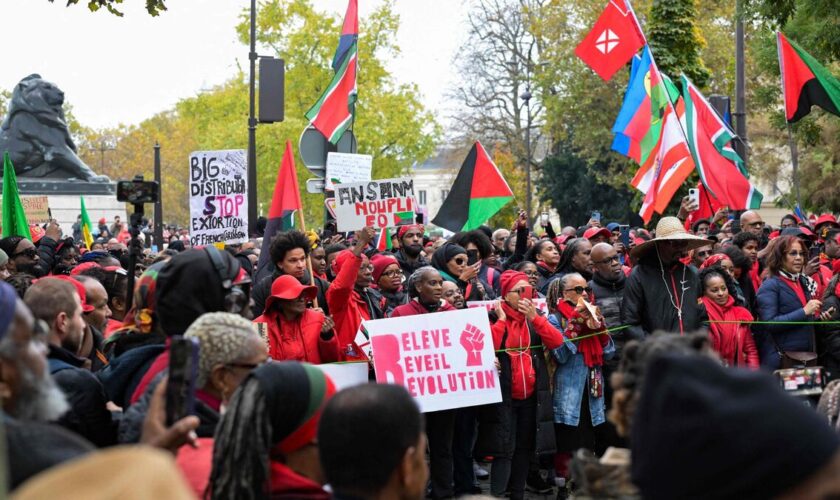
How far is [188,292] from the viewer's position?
4.59 metres

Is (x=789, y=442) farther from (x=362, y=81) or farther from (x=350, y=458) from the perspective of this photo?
(x=362, y=81)

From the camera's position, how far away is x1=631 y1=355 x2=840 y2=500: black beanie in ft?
7.59

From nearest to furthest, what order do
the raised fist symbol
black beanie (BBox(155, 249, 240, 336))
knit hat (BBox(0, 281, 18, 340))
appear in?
knit hat (BBox(0, 281, 18, 340)), black beanie (BBox(155, 249, 240, 336)), the raised fist symbol

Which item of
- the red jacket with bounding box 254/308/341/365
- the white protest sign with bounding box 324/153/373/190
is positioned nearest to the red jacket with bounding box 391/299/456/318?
the red jacket with bounding box 254/308/341/365

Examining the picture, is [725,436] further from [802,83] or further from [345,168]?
[345,168]

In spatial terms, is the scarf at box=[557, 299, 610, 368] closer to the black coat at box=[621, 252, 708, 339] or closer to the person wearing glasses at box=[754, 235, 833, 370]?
the black coat at box=[621, 252, 708, 339]

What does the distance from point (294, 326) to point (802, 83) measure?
8.86m

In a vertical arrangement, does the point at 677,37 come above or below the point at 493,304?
above

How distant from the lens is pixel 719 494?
238 cm

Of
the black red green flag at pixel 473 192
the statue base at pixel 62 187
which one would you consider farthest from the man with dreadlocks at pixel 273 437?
the statue base at pixel 62 187

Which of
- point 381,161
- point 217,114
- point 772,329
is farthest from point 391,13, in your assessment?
point 772,329

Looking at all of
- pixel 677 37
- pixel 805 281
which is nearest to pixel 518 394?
pixel 805 281

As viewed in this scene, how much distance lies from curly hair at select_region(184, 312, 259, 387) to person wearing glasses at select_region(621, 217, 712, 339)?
5.56m

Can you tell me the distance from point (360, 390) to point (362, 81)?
39560 mm
